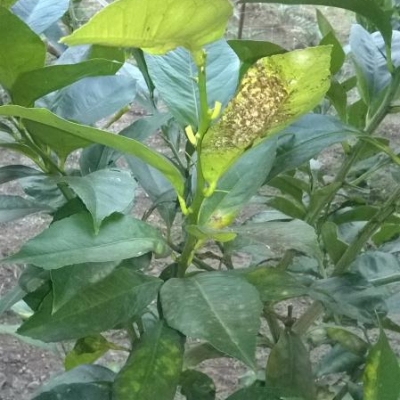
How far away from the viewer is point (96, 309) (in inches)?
Answer: 23.6

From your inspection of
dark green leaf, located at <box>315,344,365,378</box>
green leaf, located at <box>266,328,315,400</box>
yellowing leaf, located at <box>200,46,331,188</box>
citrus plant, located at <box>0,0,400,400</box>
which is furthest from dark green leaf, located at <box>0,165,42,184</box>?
dark green leaf, located at <box>315,344,365,378</box>

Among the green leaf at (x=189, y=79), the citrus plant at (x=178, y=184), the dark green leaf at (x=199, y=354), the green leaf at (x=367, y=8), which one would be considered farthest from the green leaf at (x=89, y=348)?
the green leaf at (x=367, y=8)

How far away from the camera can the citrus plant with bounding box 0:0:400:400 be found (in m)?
0.52

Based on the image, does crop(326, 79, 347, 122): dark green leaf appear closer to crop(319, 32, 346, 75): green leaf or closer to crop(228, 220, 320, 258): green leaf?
crop(319, 32, 346, 75): green leaf

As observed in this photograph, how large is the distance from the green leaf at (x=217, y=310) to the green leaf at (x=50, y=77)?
6.9 inches

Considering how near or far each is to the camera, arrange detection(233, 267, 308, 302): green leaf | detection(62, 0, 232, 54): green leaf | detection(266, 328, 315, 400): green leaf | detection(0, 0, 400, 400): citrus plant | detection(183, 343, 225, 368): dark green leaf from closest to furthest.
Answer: detection(62, 0, 232, 54): green leaf
detection(0, 0, 400, 400): citrus plant
detection(233, 267, 308, 302): green leaf
detection(266, 328, 315, 400): green leaf
detection(183, 343, 225, 368): dark green leaf

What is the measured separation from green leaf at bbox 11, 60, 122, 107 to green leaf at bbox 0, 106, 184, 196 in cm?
3

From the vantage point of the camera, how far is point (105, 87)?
693 millimetres

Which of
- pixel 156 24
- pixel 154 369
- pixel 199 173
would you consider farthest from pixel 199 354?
pixel 156 24

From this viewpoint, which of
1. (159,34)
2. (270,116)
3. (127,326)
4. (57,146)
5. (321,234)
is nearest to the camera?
(159,34)

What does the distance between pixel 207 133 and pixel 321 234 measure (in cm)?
38

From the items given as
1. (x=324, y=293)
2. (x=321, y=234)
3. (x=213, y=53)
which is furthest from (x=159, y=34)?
(x=321, y=234)

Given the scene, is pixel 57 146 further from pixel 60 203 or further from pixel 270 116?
pixel 270 116

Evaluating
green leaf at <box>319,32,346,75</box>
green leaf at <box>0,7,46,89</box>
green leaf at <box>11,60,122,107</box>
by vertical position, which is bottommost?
green leaf at <box>319,32,346,75</box>
